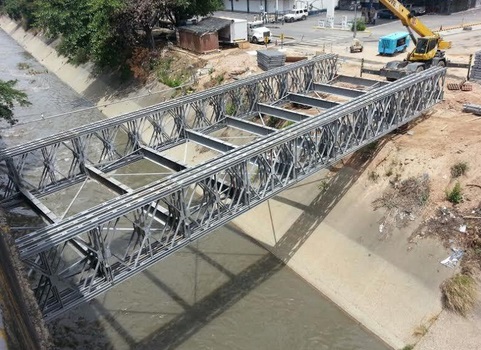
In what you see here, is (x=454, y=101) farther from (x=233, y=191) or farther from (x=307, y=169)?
(x=233, y=191)

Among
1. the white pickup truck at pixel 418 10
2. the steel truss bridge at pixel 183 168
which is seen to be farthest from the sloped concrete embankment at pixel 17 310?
the white pickup truck at pixel 418 10

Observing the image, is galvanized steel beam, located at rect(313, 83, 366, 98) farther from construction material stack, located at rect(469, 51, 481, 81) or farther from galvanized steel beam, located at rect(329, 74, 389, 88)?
construction material stack, located at rect(469, 51, 481, 81)

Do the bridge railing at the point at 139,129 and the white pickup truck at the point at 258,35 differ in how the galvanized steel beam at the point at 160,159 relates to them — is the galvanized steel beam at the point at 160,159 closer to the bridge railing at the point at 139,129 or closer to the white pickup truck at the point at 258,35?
the bridge railing at the point at 139,129

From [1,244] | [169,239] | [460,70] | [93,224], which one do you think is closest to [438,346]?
[169,239]

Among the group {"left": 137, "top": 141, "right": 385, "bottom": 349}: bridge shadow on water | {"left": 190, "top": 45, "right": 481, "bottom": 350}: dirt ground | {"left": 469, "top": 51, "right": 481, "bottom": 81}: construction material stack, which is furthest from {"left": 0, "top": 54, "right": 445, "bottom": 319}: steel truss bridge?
{"left": 469, "top": 51, "right": 481, "bottom": 81}: construction material stack

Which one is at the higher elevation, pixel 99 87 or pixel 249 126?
pixel 249 126

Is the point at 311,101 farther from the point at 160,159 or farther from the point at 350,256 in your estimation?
the point at 160,159

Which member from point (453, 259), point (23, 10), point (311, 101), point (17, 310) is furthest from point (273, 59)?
point (23, 10)
